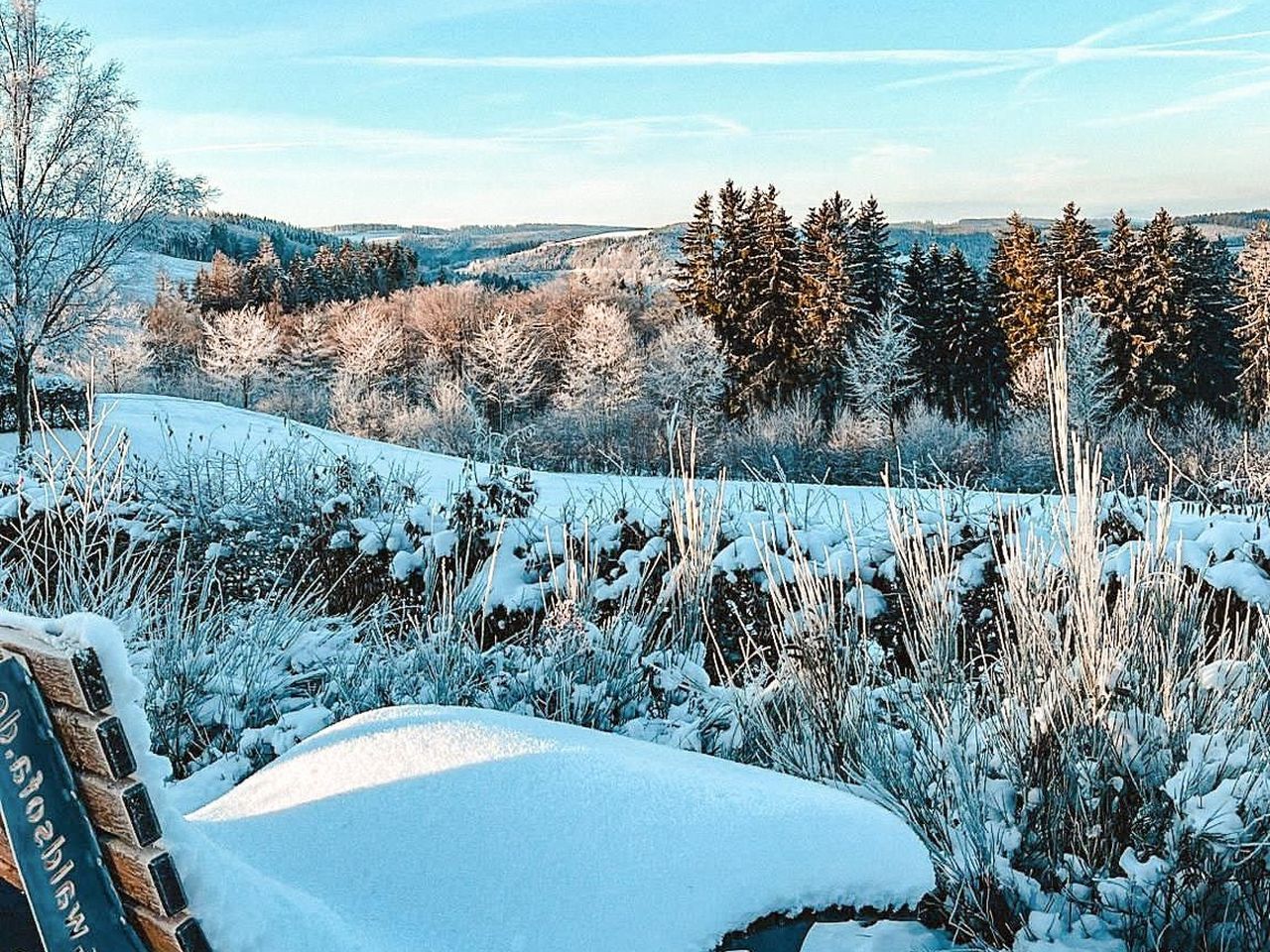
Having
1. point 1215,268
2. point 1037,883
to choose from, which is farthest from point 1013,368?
point 1037,883

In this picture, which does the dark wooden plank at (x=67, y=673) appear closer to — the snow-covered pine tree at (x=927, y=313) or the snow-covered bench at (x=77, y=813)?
the snow-covered bench at (x=77, y=813)

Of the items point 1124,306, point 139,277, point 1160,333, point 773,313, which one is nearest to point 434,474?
point 139,277

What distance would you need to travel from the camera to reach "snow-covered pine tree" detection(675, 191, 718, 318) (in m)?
35.8

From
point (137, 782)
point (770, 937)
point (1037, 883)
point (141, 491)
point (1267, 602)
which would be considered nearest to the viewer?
point (137, 782)

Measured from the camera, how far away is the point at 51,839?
1.10 meters

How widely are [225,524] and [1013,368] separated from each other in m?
34.2

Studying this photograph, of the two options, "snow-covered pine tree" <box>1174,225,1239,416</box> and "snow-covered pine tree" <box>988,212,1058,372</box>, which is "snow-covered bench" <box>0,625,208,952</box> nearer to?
"snow-covered pine tree" <box>988,212,1058,372</box>

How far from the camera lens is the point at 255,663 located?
12.5ft

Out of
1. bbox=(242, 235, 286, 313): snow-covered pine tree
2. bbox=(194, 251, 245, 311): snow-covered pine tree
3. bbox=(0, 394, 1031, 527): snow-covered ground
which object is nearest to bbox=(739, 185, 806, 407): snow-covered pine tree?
bbox=(0, 394, 1031, 527): snow-covered ground

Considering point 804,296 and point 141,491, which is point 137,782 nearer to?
point 141,491

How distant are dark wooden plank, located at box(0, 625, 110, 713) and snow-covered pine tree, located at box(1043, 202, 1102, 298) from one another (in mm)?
36502

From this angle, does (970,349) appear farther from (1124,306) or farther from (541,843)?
(541,843)

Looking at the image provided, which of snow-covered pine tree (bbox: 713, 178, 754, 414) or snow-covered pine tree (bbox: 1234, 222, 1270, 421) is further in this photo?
snow-covered pine tree (bbox: 713, 178, 754, 414)

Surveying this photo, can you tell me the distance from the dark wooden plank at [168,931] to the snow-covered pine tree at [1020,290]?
3534 centimetres
